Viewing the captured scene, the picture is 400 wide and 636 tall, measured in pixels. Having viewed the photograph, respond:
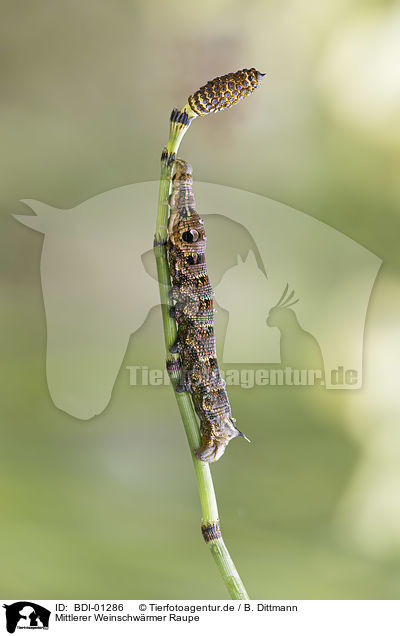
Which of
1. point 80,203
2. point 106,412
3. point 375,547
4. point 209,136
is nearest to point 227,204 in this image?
point 209,136

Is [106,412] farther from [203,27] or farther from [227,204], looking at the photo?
[203,27]

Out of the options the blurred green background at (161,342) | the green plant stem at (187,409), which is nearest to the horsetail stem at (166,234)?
the green plant stem at (187,409)

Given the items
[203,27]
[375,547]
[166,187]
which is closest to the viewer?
[166,187]
